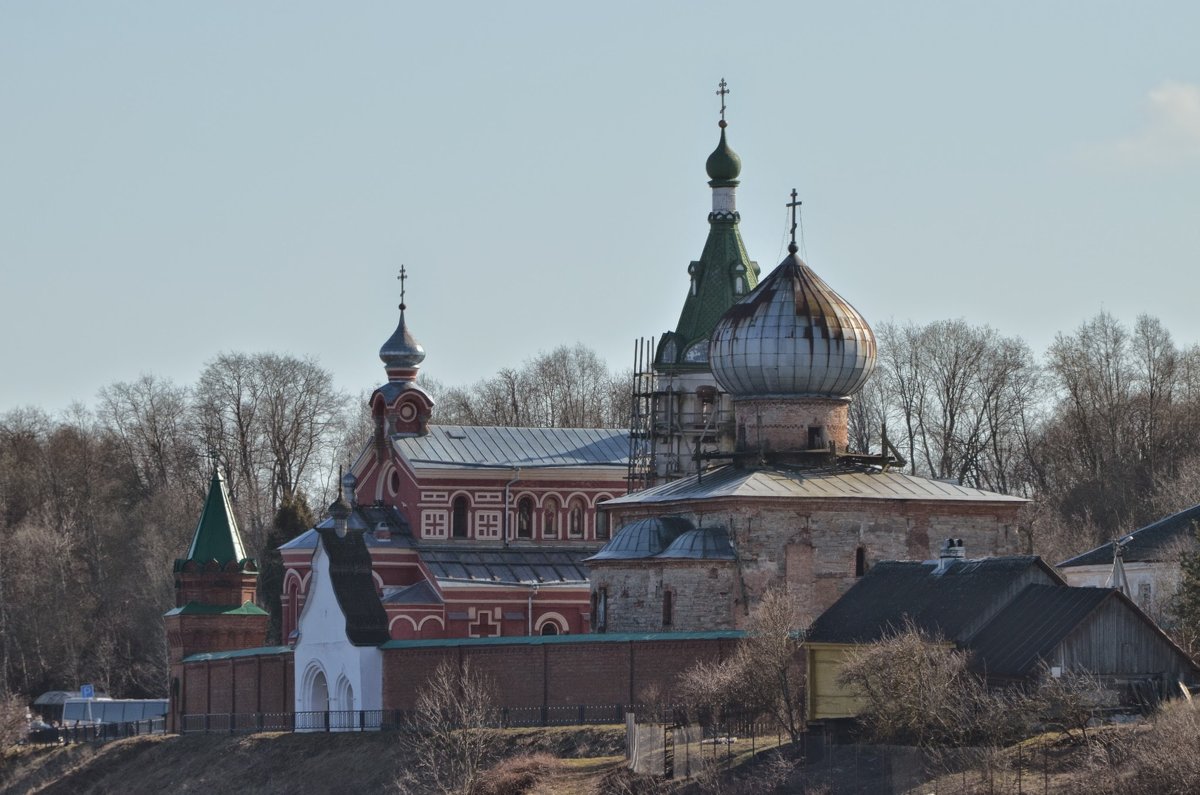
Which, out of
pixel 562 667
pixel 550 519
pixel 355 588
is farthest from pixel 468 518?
pixel 562 667

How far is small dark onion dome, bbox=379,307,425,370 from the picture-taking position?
56.6 metres

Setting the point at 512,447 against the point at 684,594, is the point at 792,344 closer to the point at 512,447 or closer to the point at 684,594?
the point at 684,594

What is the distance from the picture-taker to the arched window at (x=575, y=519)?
183ft

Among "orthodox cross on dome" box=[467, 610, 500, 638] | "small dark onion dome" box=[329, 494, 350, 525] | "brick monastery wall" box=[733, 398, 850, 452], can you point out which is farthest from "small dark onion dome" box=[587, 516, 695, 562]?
"orthodox cross on dome" box=[467, 610, 500, 638]

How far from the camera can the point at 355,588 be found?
45.5 meters

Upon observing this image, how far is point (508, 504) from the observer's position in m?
55.2

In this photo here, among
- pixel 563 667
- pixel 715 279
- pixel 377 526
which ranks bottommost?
pixel 563 667

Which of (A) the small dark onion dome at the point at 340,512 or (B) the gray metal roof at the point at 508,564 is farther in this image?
(B) the gray metal roof at the point at 508,564

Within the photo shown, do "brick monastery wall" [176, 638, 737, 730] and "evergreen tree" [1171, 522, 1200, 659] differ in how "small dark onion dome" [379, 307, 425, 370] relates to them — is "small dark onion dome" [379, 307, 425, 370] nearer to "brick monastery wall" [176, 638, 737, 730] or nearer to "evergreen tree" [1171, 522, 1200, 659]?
"brick monastery wall" [176, 638, 737, 730]

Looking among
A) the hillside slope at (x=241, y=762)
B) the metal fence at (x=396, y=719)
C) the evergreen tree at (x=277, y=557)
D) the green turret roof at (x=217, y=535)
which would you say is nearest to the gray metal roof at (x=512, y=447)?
the green turret roof at (x=217, y=535)

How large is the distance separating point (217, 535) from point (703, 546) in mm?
14610

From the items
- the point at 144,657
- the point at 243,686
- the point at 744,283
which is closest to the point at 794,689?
the point at 243,686

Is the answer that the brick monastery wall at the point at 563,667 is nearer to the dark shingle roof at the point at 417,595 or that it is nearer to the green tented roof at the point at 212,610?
the dark shingle roof at the point at 417,595

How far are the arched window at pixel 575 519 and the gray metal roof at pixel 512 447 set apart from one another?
853 mm
